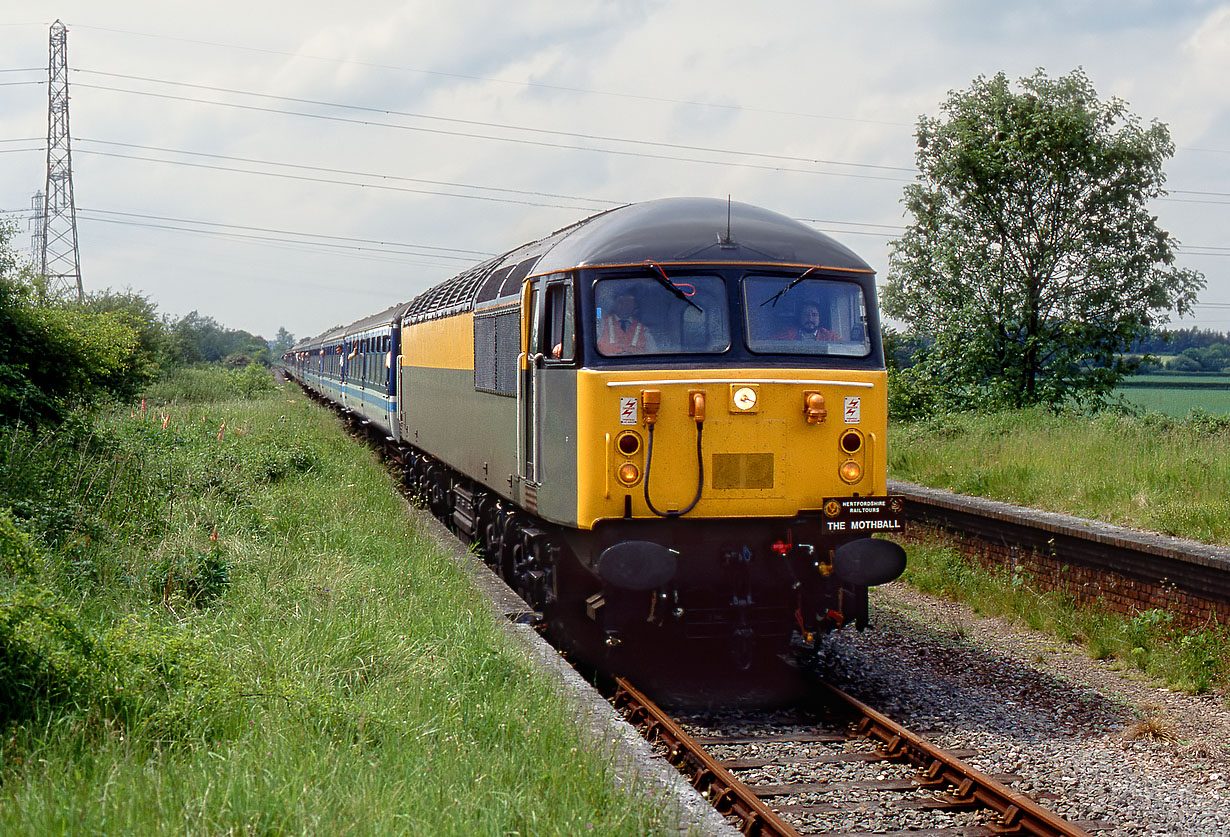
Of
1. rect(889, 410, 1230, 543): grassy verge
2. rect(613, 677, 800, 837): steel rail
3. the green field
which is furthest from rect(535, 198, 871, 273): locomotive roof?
the green field

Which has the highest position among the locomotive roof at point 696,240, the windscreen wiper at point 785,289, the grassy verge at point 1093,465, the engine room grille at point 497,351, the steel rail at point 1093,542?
the locomotive roof at point 696,240

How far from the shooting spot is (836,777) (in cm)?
628

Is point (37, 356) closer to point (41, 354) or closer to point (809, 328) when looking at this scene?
point (41, 354)

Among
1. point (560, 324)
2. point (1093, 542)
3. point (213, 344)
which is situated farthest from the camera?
point (213, 344)

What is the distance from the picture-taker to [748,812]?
5.62m

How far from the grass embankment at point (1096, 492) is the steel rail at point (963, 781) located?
2.62 m

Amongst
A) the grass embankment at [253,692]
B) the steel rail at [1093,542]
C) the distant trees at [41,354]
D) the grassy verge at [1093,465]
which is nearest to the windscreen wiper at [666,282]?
the grass embankment at [253,692]

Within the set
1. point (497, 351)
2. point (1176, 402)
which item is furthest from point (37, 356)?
point (1176, 402)

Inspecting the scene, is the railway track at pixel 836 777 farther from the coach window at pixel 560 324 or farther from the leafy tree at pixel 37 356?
the leafy tree at pixel 37 356

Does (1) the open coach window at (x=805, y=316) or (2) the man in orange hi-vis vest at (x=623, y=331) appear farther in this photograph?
(1) the open coach window at (x=805, y=316)

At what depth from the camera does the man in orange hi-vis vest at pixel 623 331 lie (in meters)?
7.87

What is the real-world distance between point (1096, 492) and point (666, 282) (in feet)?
20.3

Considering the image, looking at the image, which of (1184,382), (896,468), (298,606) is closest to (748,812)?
(298,606)

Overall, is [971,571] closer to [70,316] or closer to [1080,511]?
[1080,511]
